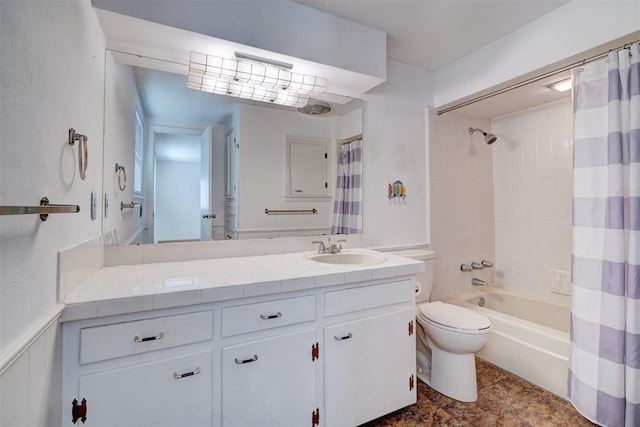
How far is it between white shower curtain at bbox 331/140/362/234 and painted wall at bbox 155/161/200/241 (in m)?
0.92

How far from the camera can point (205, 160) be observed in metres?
1.70

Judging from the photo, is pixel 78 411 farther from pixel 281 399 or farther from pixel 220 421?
pixel 281 399

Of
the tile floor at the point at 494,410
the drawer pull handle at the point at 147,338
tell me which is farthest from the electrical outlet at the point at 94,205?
the tile floor at the point at 494,410

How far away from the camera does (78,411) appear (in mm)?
910

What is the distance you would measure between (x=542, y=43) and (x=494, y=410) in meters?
2.18

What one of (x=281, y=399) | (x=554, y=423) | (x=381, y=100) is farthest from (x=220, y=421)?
(x=381, y=100)

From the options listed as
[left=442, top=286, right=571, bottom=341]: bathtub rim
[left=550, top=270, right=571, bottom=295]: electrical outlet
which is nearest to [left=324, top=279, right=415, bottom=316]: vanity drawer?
[left=442, top=286, right=571, bottom=341]: bathtub rim

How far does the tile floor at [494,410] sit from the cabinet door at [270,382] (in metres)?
0.55

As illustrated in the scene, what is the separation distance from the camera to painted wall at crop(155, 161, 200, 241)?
1584 millimetres

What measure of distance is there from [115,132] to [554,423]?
2.80 metres

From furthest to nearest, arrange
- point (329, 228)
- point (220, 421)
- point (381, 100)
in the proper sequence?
1. point (381, 100)
2. point (329, 228)
3. point (220, 421)

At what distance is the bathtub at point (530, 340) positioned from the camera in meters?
1.77

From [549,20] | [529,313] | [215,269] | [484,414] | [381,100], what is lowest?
[484,414]

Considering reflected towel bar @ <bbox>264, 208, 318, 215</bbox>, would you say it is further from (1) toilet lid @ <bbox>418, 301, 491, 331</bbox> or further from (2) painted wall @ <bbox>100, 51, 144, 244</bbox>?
(1) toilet lid @ <bbox>418, 301, 491, 331</bbox>
